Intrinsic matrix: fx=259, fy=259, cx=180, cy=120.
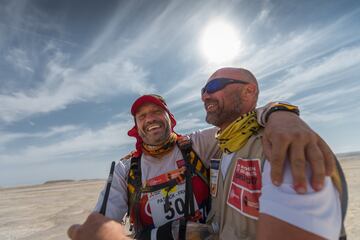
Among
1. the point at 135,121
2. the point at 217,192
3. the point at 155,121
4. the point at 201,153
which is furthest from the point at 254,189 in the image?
the point at 135,121

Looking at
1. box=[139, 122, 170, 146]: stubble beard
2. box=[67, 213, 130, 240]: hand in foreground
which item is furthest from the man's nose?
box=[67, 213, 130, 240]: hand in foreground

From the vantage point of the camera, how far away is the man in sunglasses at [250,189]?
4.11ft

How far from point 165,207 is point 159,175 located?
0.40 meters

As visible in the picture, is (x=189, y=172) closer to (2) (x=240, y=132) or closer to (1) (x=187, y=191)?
(1) (x=187, y=191)

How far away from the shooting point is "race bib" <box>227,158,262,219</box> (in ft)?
5.82

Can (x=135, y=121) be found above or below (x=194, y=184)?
above

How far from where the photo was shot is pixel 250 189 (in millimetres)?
1818

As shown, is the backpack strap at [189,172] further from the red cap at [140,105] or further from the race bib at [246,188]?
the race bib at [246,188]

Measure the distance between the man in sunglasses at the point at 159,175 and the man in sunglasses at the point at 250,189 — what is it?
11 cm

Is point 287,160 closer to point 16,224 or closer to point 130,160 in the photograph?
point 130,160

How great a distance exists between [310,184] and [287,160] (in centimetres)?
16

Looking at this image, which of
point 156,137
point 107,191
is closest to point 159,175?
point 156,137

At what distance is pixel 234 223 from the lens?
1.97 meters

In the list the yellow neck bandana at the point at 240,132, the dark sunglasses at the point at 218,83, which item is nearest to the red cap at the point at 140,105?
the dark sunglasses at the point at 218,83
